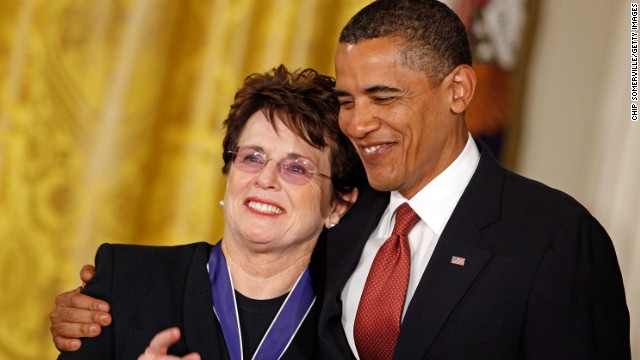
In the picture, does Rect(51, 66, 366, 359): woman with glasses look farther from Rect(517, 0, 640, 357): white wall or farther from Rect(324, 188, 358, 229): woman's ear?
Rect(517, 0, 640, 357): white wall

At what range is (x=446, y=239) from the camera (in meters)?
1.97

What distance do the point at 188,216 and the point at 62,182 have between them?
479 mm

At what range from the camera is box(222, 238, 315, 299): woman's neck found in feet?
7.30

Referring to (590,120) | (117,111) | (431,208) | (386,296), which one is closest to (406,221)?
(431,208)

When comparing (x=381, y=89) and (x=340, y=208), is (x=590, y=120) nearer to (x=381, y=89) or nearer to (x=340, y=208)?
(x=340, y=208)

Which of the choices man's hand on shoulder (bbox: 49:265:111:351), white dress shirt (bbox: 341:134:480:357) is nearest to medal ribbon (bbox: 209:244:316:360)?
white dress shirt (bbox: 341:134:480:357)

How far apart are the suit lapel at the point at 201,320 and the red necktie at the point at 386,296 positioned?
310 mm

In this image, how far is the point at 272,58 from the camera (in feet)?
11.2

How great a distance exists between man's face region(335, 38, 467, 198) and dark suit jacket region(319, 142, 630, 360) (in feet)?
0.37

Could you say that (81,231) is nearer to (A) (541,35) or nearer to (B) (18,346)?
(B) (18,346)

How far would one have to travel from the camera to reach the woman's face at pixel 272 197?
2.16 meters

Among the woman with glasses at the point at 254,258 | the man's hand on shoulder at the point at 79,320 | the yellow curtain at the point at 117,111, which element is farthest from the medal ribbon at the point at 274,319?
the yellow curtain at the point at 117,111

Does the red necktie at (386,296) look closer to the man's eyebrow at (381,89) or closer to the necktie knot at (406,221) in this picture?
the necktie knot at (406,221)

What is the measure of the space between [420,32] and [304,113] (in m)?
0.36
